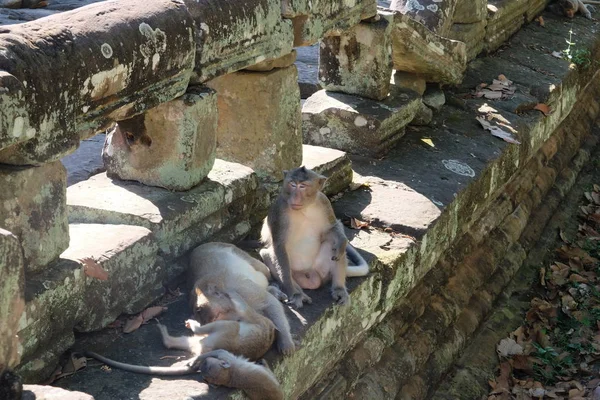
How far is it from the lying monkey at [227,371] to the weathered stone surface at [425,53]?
3479 millimetres

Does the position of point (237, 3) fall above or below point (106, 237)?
above

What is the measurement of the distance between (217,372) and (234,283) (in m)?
0.73

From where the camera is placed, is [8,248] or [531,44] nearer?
[8,248]

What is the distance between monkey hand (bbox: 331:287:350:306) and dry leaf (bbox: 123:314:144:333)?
0.94m

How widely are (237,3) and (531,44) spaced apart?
5645mm

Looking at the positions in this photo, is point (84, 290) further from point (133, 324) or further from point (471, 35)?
point (471, 35)

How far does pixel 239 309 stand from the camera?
4309 millimetres

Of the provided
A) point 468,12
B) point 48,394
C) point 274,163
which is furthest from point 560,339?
point 48,394

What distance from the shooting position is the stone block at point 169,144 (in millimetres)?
4695

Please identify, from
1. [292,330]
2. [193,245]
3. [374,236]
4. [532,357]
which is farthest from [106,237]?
[532,357]

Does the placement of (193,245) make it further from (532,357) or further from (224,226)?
(532,357)

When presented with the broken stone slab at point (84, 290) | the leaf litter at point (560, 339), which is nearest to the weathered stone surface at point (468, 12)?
the leaf litter at point (560, 339)

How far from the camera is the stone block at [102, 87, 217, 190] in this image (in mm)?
4695

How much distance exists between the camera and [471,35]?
8.78 metres
